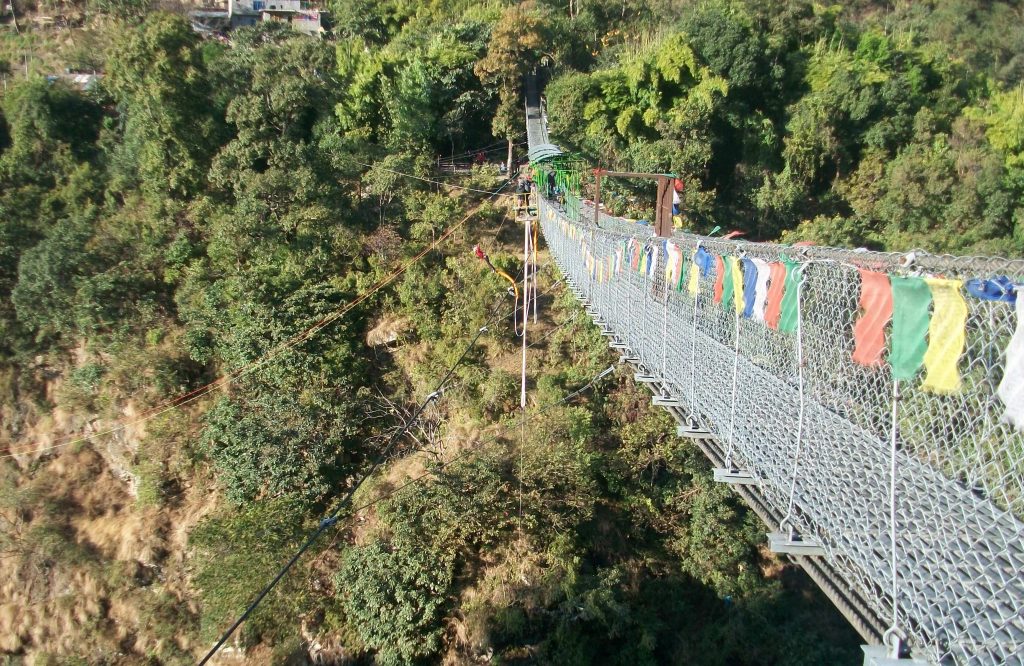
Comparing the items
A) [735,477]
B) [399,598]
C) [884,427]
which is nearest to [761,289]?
[884,427]

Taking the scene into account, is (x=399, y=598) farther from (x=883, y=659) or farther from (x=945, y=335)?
(x=945, y=335)

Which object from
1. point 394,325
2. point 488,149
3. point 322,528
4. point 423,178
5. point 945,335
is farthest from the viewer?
point 488,149

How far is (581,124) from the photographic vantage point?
30.1 ft

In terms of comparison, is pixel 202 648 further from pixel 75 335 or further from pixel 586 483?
pixel 75 335

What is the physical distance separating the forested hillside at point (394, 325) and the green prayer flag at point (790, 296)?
3.89 metres

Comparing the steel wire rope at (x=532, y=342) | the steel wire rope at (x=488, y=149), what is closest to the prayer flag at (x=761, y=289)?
the steel wire rope at (x=532, y=342)

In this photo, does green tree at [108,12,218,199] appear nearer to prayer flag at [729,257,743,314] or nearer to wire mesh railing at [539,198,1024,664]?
wire mesh railing at [539,198,1024,664]

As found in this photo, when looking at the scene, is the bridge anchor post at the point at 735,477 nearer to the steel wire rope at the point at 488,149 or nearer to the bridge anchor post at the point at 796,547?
the bridge anchor post at the point at 796,547

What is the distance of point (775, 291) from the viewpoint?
1.73 metres

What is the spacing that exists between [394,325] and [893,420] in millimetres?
6479

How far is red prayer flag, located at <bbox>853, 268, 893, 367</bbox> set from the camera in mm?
1250

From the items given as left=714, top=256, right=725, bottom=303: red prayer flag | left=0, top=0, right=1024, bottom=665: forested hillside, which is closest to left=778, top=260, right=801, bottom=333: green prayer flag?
left=714, top=256, right=725, bottom=303: red prayer flag

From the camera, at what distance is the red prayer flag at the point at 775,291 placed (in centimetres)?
170

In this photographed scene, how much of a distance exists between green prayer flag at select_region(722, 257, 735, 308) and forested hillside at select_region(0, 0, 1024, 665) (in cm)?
350
